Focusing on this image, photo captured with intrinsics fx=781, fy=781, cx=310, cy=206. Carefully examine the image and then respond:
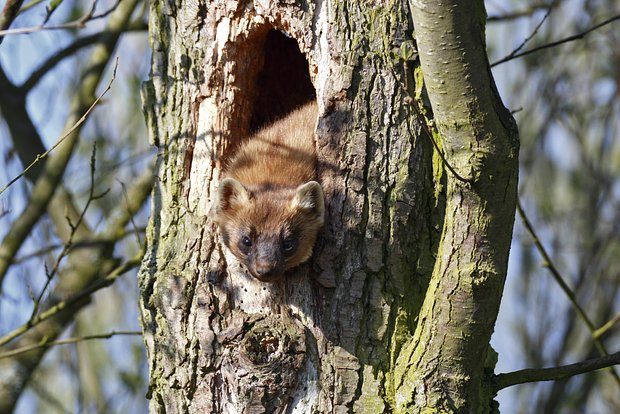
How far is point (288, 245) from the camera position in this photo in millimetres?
5559

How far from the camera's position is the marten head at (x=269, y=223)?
16.9 feet

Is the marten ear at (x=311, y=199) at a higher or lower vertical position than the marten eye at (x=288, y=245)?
higher

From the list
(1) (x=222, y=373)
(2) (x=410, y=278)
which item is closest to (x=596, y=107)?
(2) (x=410, y=278)

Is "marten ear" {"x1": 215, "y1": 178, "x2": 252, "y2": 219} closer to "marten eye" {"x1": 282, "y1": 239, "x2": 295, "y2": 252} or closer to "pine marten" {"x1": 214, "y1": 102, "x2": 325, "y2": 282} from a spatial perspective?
"pine marten" {"x1": 214, "y1": 102, "x2": 325, "y2": 282}

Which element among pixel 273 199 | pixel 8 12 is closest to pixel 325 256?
pixel 273 199

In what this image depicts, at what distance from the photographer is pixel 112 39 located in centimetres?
788

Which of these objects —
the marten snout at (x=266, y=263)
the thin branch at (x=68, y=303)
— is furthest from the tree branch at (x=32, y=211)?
the marten snout at (x=266, y=263)

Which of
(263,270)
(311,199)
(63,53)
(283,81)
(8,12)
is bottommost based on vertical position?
(263,270)

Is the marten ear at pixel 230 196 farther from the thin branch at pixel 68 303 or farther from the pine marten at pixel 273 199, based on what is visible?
the thin branch at pixel 68 303

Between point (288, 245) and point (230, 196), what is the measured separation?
589 mm

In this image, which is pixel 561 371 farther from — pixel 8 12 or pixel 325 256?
pixel 8 12

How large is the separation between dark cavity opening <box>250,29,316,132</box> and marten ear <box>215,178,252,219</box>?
4.44 ft

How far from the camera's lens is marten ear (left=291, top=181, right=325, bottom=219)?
5.13 m

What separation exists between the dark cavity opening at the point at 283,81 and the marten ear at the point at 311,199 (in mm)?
1780
